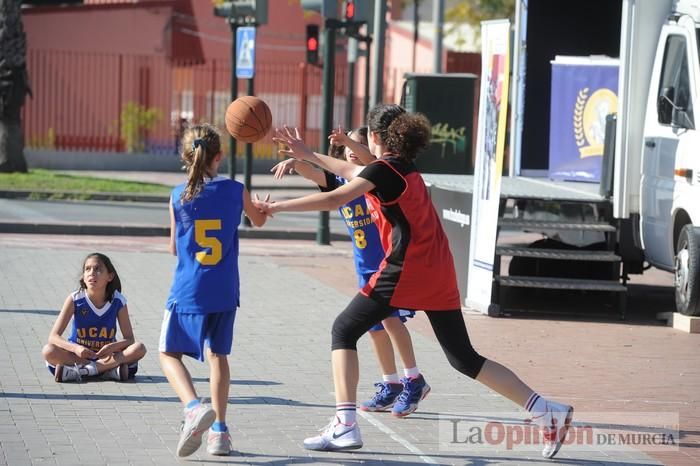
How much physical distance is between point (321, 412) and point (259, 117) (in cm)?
185

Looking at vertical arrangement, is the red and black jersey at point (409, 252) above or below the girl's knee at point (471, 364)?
above

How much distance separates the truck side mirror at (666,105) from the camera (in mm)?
11812

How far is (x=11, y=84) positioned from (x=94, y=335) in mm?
17834

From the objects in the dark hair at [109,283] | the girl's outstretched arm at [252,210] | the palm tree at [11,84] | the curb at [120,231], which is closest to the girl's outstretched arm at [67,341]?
the dark hair at [109,283]

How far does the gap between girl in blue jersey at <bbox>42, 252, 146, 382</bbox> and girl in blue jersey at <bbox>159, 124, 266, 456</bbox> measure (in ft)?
5.96

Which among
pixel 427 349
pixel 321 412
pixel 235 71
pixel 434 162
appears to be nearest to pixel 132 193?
pixel 235 71

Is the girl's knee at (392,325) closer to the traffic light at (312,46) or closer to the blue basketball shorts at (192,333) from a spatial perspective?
the blue basketball shorts at (192,333)

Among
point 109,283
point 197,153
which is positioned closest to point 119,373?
point 109,283

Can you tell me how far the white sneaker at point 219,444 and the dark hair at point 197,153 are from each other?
1204mm

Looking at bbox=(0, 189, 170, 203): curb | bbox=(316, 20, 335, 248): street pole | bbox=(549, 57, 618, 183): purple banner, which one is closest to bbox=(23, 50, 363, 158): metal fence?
bbox=(0, 189, 170, 203): curb

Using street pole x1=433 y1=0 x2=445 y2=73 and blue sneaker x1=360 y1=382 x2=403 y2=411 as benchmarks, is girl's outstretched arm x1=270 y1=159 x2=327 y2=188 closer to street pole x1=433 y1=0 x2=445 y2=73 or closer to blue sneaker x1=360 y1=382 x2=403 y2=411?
blue sneaker x1=360 y1=382 x2=403 y2=411

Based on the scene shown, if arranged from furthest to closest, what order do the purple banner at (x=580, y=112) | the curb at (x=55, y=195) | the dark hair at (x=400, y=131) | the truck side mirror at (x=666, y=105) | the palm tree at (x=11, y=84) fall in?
the palm tree at (x=11, y=84) < the curb at (x=55, y=195) < the purple banner at (x=580, y=112) < the truck side mirror at (x=666, y=105) < the dark hair at (x=400, y=131)

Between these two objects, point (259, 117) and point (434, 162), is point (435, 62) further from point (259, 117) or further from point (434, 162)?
point (259, 117)

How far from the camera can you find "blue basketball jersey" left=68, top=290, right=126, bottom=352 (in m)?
8.46
